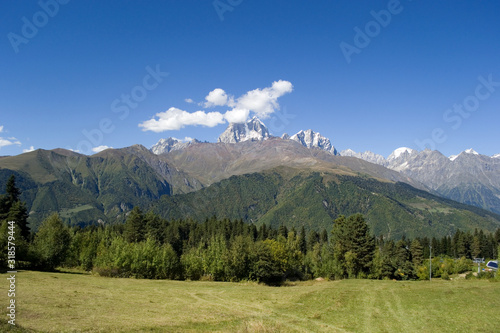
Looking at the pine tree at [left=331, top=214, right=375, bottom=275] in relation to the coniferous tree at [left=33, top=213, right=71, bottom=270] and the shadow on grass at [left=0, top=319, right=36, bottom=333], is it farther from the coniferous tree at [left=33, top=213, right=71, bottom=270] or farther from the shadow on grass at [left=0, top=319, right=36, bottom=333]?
the shadow on grass at [left=0, top=319, right=36, bottom=333]

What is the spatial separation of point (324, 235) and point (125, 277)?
101430mm

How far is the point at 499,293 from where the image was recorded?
35531mm

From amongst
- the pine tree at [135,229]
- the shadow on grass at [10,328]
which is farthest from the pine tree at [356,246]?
the shadow on grass at [10,328]

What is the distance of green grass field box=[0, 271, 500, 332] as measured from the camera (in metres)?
24.5

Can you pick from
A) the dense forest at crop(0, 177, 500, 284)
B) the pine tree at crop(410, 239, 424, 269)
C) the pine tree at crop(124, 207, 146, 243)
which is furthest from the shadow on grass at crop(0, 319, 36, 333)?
the pine tree at crop(410, 239, 424, 269)

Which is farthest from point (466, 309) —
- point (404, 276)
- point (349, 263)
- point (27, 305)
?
point (404, 276)

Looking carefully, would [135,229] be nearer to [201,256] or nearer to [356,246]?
[201,256]

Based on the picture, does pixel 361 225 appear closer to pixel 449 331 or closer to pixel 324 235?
pixel 449 331

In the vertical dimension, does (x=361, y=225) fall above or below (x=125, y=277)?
above

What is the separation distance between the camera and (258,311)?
3278 centimetres

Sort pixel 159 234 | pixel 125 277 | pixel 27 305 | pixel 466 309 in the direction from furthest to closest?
pixel 159 234
pixel 125 277
pixel 466 309
pixel 27 305

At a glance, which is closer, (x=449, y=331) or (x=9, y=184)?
(x=449, y=331)

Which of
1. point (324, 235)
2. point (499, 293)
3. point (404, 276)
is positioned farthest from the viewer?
point (324, 235)

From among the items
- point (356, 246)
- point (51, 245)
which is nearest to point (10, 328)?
point (51, 245)
